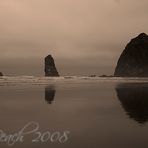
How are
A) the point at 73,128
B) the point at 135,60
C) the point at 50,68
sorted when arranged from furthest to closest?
the point at 135,60
the point at 50,68
the point at 73,128

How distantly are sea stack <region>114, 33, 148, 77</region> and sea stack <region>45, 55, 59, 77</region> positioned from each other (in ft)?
121

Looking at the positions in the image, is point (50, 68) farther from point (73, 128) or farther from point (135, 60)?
point (73, 128)

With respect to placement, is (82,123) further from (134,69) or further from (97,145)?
(134,69)

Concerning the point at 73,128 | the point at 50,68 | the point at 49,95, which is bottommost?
the point at 49,95

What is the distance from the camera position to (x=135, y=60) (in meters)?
185

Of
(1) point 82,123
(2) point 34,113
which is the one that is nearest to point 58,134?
(1) point 82,123

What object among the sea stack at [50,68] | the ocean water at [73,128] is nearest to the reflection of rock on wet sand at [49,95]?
the ocean water at [73,128]

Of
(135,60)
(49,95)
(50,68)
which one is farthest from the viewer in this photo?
(135,60)

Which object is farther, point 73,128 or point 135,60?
point 135,60

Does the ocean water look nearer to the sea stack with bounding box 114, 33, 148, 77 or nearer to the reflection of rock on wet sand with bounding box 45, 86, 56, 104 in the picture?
the reflection of rock on wet sand with bounding box 45, 86, 56, 104

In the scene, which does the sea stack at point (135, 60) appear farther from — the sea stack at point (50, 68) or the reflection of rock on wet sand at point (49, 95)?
the reflection of rock on wet sand at point (49, 95)

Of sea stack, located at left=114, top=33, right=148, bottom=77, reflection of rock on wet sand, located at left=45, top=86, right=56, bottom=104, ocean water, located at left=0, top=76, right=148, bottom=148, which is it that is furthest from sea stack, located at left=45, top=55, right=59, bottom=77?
ocean water, located at left=0, top=76, right=148, bottom=148

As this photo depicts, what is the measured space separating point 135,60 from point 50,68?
5399 centimetres

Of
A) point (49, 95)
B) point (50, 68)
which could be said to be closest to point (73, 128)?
point (49, 95)
